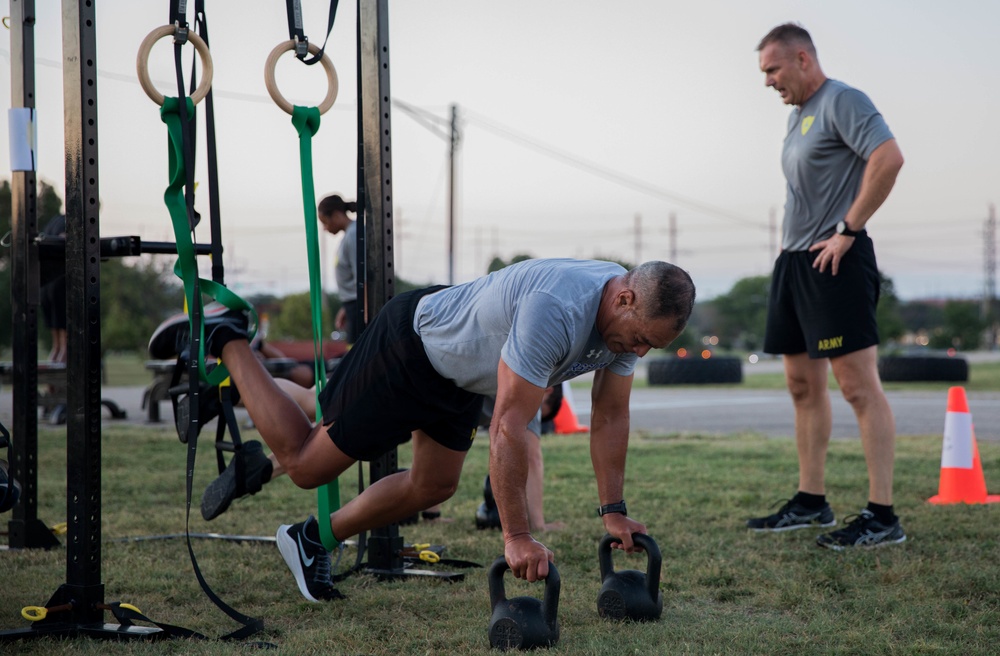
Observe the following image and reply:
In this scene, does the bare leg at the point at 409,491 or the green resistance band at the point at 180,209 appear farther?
the bare leg at the point at 409,491

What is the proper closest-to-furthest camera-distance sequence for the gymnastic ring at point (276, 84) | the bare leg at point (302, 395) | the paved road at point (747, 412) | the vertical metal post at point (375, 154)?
1. the gymnastic ring at point (276, 84)
2. the vertical metal post at point (375, 154)
3. the bare leg at point (302, 395)
4. the paved road at point (747, 412)

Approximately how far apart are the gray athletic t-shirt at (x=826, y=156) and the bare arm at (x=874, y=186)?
58 mm

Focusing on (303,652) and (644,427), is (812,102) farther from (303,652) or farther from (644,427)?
(644,427)

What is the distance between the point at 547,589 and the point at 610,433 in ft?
2.08

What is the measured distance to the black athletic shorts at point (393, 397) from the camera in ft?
10.4

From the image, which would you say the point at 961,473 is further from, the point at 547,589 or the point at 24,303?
the point at 24,303

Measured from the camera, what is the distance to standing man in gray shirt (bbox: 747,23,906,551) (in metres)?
4.18

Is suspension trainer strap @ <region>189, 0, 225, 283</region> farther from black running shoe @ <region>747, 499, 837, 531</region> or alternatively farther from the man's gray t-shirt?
the man's gray t-shirt

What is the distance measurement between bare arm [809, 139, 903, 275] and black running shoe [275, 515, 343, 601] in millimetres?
2572

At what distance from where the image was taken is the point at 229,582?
11.9ft

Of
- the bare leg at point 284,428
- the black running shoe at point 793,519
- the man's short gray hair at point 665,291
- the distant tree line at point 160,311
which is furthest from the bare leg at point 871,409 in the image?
the distant tree line at point 160,311

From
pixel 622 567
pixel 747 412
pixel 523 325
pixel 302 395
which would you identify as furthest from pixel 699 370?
pixel 523 325

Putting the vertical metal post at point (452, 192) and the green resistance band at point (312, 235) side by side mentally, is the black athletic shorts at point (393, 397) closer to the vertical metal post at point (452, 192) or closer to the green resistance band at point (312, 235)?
the green resistance band at point (312, 235)

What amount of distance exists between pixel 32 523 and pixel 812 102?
4068mm
